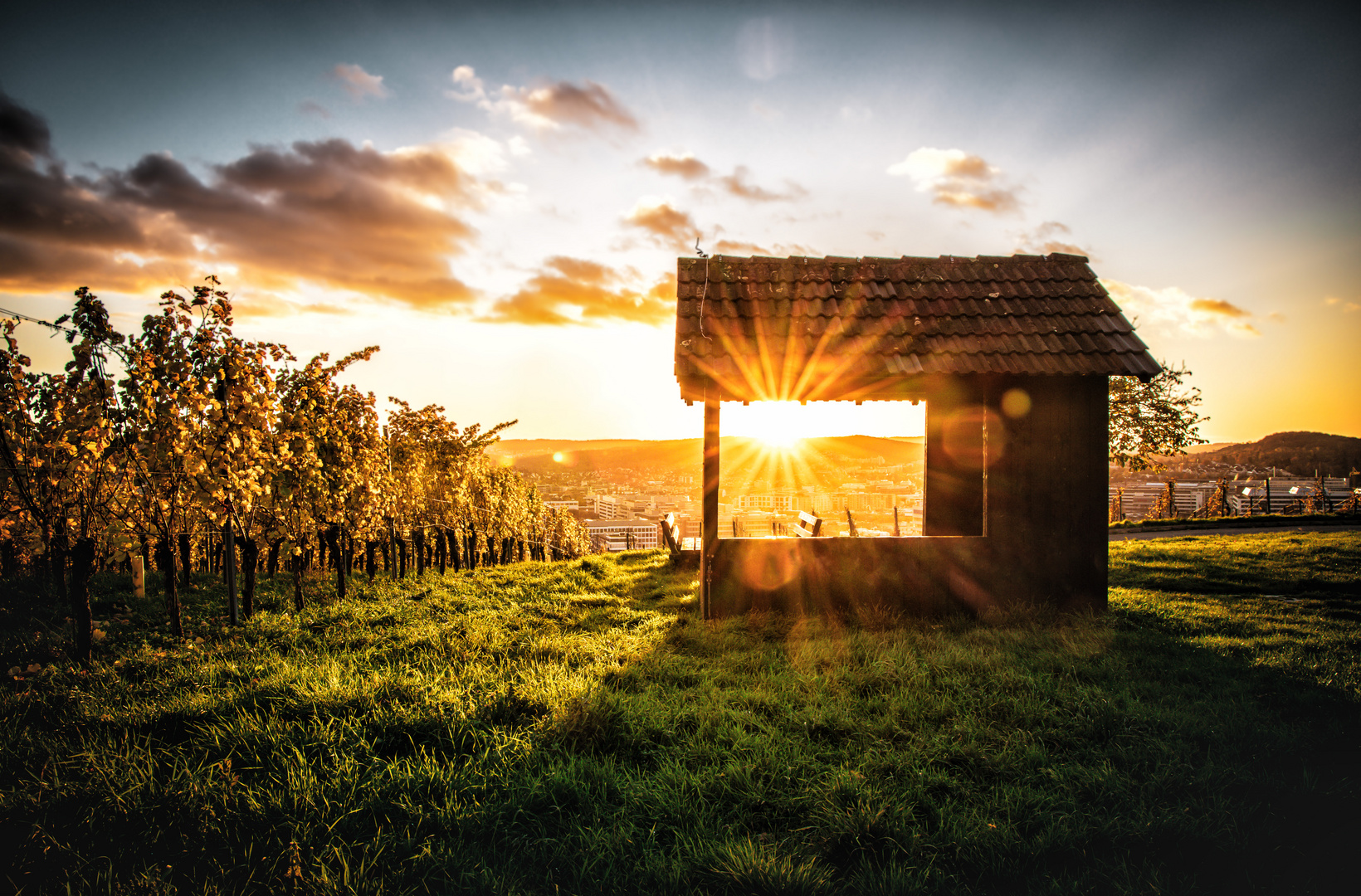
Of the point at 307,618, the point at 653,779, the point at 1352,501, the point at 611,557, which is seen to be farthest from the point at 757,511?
the point at 1352,501

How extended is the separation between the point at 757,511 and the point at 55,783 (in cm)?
1053

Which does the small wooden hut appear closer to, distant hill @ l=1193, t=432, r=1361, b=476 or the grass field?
the grass field

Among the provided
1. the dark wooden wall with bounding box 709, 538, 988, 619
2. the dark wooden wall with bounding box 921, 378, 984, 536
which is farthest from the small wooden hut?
the dark wooden wall with bounding box 921, 378, 984, 536

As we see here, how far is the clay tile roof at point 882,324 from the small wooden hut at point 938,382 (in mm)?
21

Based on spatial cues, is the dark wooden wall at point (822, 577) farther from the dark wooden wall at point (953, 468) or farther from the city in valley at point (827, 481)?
the dark wooden wall at point (953, 468)

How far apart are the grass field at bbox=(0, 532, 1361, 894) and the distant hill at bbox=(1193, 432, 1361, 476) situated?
5884cm

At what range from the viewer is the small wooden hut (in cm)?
650

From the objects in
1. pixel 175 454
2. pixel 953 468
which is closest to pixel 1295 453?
pixel 953 468

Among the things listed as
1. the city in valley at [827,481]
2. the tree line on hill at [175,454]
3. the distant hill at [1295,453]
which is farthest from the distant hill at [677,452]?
the distant hill at [1295,453]

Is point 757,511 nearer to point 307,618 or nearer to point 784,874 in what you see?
point 307,618

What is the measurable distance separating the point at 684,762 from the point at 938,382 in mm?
6023

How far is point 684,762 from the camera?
11.1 feet

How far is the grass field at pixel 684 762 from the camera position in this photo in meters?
2.49

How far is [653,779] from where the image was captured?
10.4ft
